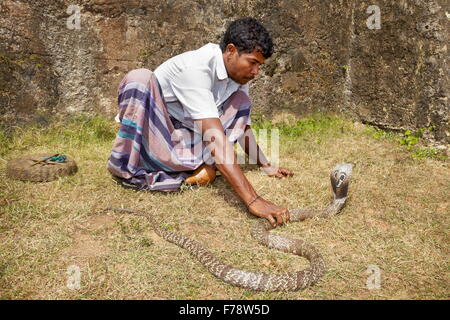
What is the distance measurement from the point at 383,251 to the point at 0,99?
4598 mm

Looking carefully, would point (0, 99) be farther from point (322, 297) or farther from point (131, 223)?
point (322, 297)

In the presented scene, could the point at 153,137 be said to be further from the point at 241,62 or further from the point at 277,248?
the point at 277,248

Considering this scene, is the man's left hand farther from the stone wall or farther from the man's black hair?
the stone wall

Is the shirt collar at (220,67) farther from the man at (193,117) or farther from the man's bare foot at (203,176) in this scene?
the man's bare foot at (203,176)

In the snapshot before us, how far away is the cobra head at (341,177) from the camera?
3539mm

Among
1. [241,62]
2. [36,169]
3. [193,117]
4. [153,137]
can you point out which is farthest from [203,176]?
[36,169]

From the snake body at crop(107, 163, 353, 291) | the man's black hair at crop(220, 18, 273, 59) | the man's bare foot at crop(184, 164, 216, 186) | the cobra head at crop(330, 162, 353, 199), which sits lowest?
the snake body at crop(107, 163, 353, 291)

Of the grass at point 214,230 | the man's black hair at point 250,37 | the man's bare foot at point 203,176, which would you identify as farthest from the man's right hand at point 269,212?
the man's black hair at point 250,37

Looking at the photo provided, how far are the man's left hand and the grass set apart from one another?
0.30ft

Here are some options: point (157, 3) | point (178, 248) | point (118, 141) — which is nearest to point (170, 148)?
point (118, 141)

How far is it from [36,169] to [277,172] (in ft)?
8.16

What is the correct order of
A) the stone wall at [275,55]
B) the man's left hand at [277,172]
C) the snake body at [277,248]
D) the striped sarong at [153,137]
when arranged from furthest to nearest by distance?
the stone wall at [275,55], the man's left hand at [277,172], the striped sarong at [153,137], the snake body at [277,248]

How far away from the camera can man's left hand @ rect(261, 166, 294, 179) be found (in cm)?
456

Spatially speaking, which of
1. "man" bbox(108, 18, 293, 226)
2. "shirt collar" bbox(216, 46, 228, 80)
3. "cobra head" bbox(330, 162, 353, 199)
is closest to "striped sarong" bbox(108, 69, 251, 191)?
"man" bbox(108, 18, 293, 226)
